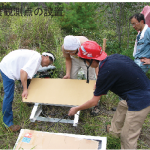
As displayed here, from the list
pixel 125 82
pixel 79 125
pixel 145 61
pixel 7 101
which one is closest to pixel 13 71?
pixel 7 101

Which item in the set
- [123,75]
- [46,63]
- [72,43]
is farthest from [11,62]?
[123,75]

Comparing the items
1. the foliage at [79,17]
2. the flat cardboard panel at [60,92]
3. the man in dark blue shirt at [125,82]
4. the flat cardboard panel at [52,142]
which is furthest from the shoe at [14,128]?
the foliage at [79,17]

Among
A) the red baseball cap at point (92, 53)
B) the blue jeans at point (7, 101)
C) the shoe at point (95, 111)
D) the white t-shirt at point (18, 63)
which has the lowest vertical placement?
the shoe at point (95, 111)

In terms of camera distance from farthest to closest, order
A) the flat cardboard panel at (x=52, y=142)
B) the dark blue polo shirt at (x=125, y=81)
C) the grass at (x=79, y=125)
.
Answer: the grass at (x=79, y=125)
the flat cardboard panel at (x=52, y=142)
the dark blue polo shirt at (x=125, y=81)

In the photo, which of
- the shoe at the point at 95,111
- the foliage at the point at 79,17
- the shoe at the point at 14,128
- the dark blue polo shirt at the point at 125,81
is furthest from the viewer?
the foliage at the point at 79,17

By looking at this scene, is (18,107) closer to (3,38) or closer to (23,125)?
(23,125)

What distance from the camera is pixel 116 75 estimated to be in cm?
138

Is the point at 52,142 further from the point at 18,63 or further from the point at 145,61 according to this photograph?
the point at 145,61

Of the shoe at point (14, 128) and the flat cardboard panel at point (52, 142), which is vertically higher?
the flat cardboard panel at point (52, 142)

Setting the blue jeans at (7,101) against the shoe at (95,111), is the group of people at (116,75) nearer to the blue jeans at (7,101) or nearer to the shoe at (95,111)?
the blue jeans at (7,101)

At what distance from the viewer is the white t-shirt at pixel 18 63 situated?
2.17m

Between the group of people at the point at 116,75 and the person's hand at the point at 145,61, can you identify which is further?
the person's hand at the point at 145,61

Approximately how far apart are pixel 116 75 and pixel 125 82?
14cm

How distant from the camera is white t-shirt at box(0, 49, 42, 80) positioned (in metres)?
2.17
